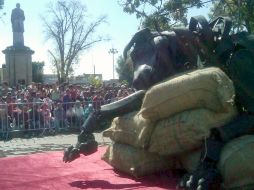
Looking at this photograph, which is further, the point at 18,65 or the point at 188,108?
the point at 18,65

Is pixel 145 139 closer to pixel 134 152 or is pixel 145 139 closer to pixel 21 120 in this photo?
pixel 134 152

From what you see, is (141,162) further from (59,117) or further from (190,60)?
(59,117)

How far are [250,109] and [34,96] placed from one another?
8631 millimetres

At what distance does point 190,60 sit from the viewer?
3.85 metres

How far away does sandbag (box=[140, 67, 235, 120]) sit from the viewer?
311 cm

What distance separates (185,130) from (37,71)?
141 feet

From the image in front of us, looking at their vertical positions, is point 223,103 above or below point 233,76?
below

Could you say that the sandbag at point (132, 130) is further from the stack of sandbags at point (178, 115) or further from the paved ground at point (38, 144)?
the paved ground at point (38, 144)

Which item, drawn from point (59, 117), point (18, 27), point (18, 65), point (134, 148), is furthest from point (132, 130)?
point (18, 27)

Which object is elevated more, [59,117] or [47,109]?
[47,109]

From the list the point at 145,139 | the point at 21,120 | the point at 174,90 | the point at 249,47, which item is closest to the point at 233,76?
the point at 249,47

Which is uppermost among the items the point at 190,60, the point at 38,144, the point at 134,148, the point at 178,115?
the point at 190,60

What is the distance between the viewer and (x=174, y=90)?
10.9ft

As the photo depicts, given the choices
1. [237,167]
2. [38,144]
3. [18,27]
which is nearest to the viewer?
[237,167]
